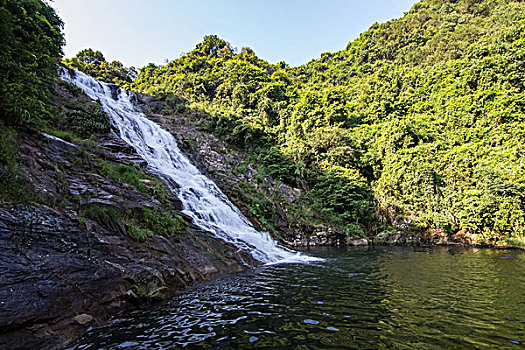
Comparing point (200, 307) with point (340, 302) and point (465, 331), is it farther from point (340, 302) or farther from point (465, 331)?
point (465, 331)

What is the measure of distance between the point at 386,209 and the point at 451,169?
6.73m

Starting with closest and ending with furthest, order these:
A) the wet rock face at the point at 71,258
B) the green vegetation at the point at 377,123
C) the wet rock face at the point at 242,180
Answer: the wet rock face at the point at 71,258
the green vegetation at the point at 377,123
the wet rock face at the point at 242,180

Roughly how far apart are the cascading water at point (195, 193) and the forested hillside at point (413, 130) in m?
10.4

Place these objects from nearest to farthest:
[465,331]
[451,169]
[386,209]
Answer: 1. [465,331]
2. [451,169]
3. [386,209]

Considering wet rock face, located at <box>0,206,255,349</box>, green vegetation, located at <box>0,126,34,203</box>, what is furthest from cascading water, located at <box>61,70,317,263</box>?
green vegetation, located at <box>0,126,34,203</box>

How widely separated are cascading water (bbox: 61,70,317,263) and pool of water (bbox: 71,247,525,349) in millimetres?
4625

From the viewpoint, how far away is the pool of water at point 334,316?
3822 mm

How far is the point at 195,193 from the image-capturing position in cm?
1478

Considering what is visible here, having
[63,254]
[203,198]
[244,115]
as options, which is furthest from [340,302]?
[244,115]

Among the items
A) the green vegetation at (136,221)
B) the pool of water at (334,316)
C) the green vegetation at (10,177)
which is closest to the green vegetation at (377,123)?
the green vegetation at (10,177)

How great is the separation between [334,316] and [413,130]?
91.5 feet

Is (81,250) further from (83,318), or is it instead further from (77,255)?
(83,318)

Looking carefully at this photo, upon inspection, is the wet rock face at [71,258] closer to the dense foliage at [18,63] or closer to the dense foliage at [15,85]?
the dense foliage at [15,85]

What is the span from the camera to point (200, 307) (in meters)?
5.59
